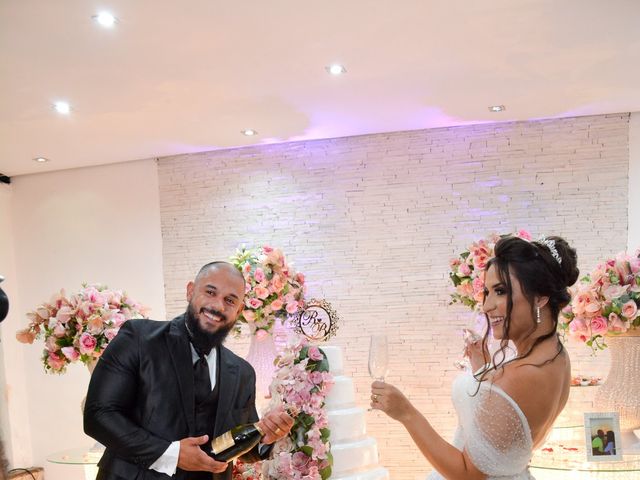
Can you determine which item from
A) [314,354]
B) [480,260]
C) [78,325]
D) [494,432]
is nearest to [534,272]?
[494,432]

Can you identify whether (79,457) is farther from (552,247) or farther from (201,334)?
(552,247)

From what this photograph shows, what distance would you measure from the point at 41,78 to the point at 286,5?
2261mm

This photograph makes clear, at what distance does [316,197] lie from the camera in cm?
816

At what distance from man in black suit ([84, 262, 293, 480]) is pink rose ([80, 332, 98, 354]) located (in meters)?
1.59

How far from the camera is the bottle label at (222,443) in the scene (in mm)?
3430

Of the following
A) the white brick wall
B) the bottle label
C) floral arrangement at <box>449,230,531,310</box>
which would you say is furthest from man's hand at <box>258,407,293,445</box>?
the white brick wall

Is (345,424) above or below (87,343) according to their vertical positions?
below

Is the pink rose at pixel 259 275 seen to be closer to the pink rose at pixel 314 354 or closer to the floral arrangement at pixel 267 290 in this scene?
the floral arrangement at pixel 267 290

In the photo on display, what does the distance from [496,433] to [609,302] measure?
1908 millimetres

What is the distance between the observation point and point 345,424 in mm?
5078

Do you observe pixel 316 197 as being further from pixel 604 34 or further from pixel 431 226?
pixel 604 34

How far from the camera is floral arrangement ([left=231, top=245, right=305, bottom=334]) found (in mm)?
5906

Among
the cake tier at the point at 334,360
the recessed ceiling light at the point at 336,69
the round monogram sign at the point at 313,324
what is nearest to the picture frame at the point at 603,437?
the cake tier at the point at 334,360

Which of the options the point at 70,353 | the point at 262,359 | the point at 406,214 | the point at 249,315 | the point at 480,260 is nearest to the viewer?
the point at 70,353
